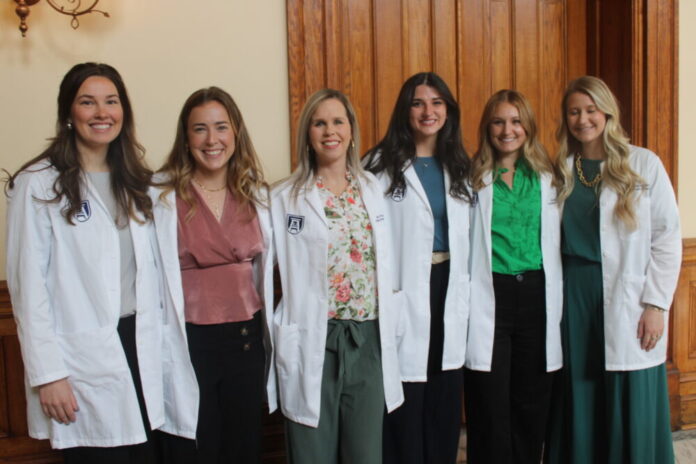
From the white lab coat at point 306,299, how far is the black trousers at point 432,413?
0.23m

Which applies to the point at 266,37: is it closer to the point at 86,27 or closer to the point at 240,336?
the point at 86,27

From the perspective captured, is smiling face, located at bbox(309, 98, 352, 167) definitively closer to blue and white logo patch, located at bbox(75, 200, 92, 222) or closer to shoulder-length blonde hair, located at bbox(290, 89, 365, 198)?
shoulder-length blonde hair, located at bbox(290, 89, 365, 198)

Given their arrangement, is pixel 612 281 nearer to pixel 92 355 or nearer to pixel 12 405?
pixel 92 355

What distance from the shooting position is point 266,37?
272 cm

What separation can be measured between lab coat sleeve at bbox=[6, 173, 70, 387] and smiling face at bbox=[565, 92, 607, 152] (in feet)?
5.75

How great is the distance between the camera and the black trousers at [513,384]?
90.8 inches

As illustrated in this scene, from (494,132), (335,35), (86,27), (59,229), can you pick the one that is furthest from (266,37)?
(59,229)

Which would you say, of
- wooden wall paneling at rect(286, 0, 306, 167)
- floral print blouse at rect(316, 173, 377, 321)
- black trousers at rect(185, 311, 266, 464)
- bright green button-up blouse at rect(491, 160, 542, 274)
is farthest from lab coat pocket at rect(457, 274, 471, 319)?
wooden wall paneling at rect(286, 0, 306, 167)

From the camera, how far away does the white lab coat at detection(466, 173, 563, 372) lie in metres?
2.29

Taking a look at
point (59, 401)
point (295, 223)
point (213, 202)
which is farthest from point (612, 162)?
point (59, 401)

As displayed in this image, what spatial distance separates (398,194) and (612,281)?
814mm

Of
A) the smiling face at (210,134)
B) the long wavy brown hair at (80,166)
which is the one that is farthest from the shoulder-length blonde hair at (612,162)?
the long wavy brown hair at (80,166)

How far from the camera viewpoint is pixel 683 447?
300cm

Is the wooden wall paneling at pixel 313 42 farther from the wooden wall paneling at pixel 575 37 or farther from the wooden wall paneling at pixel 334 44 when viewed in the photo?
the wooden wall paneling at pixel 575 37
